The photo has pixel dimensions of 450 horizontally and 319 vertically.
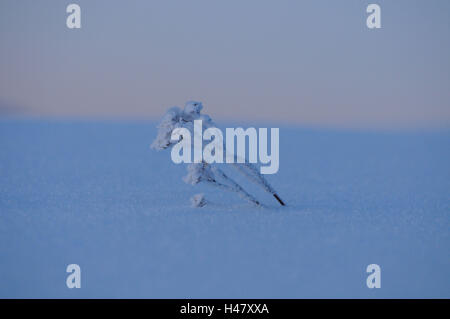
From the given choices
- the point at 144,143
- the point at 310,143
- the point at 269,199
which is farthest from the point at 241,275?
the point at 310,143

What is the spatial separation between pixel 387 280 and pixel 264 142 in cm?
337

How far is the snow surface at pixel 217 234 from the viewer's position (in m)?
4.75

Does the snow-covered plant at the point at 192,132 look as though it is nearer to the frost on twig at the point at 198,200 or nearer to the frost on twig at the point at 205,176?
the frost on twig at the point at 205,176

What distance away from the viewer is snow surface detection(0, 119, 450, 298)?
4.75 metres

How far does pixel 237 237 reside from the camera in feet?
19.3

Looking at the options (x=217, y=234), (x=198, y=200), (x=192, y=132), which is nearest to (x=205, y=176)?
(x=198, y=200)

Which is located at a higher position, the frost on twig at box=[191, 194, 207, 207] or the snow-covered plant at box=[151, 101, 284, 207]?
the snow-covered plant at box=[151, 101, 284, 207]

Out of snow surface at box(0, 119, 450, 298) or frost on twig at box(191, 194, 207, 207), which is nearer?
snow surface at box(0, 119, 450, 298)

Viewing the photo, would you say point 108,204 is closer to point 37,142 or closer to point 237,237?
point 237,237

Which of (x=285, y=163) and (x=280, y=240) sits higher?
(x=285, y=163)

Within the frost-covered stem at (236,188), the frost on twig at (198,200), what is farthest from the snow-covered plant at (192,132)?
the frost on twig at (198,200)

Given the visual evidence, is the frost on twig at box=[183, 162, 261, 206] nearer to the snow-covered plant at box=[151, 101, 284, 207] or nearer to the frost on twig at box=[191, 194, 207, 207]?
the snow-covered plant at box=[151, 101, 284, 207]

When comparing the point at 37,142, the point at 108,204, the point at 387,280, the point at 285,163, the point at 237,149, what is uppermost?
the point at 37,142

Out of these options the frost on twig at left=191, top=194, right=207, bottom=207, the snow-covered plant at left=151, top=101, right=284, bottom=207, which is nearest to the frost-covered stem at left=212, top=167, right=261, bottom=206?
the snow-covered plant at left=151, top=101, right=284, bottom=207
